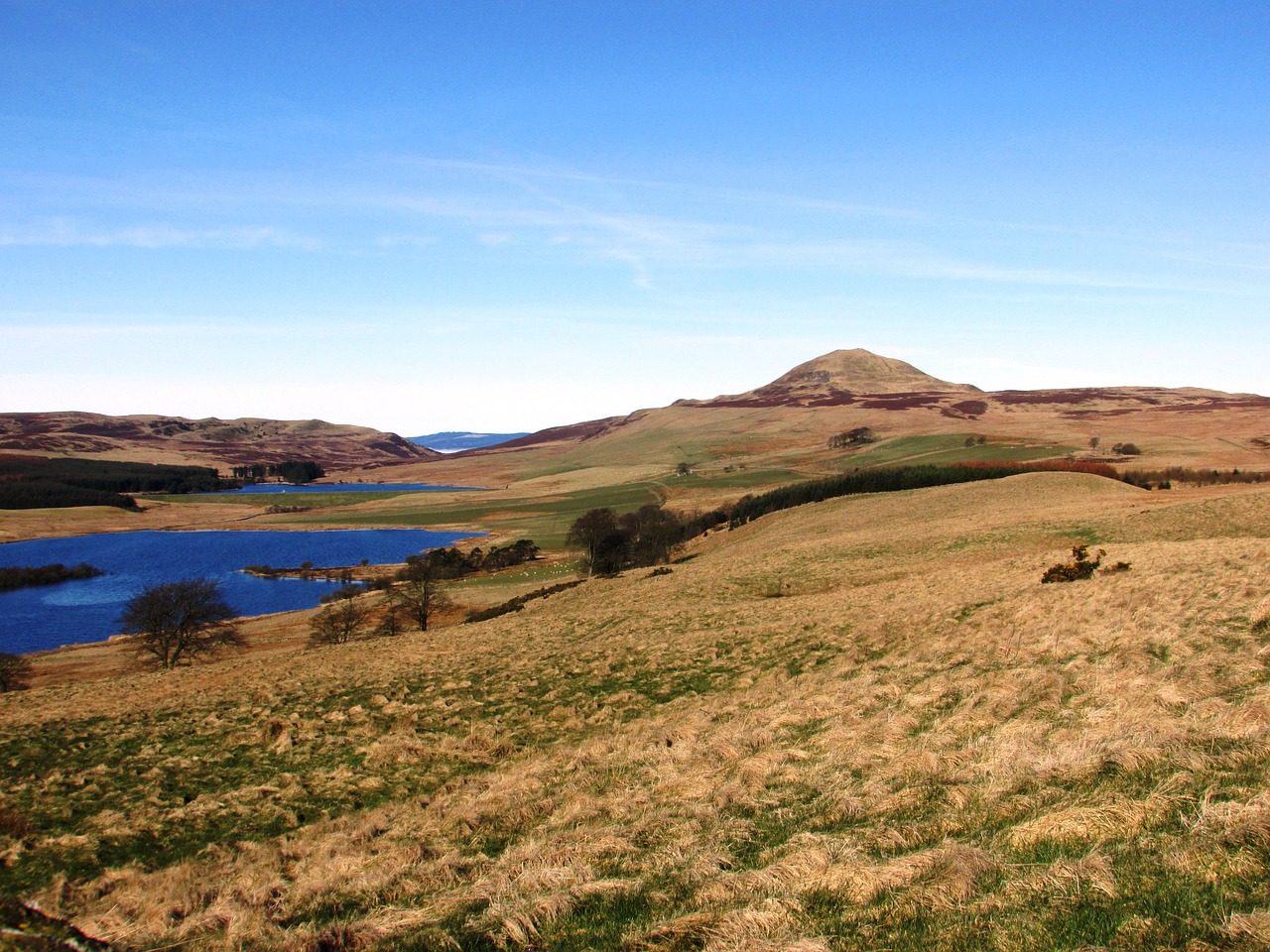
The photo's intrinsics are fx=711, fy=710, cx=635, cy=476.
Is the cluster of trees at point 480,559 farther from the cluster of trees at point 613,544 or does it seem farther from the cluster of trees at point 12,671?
the cluster of trees at point 12,671

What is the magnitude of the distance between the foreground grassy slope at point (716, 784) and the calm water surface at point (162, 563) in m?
70.1

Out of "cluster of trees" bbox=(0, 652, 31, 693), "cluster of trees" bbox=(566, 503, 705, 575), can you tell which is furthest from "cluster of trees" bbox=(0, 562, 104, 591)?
"cluster of trees" bbox=(566, 503, 705, 575)

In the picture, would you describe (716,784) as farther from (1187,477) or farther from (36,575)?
(36,575)

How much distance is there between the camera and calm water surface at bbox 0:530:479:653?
272 ft

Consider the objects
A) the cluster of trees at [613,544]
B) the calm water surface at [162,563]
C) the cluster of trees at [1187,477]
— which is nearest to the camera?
the cluster of trees at [613,544]

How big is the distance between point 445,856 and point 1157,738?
9.78 meters

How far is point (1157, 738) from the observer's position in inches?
369

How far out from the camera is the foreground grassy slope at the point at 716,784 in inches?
266

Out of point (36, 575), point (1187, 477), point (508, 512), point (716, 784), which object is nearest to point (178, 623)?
point (716, 784)

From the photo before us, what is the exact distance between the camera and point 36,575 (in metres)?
107

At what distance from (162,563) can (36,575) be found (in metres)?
18.3

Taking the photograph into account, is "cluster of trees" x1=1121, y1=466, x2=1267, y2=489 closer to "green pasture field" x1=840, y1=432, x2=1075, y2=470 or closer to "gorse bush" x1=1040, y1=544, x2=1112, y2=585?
"green pasture field" x1=840, y1=432, x2=1075, y2=470

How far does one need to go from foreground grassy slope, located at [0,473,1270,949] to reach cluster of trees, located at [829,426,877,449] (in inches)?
6662

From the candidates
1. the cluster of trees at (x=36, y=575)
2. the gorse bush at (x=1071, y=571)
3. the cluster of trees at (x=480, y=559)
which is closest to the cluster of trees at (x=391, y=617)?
the cluster of trees at (x=480, y=559)
